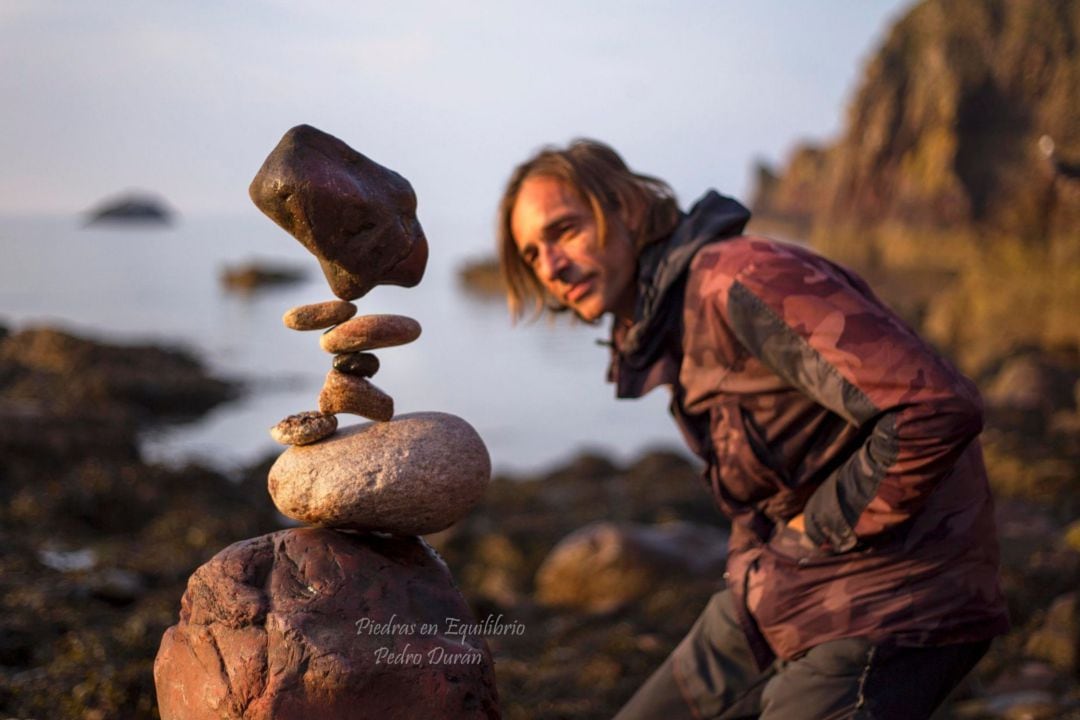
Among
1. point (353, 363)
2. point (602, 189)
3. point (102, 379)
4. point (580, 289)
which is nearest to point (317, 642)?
point (353, 363)

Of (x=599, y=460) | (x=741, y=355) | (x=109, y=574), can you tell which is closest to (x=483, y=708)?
(x=741, y=355)

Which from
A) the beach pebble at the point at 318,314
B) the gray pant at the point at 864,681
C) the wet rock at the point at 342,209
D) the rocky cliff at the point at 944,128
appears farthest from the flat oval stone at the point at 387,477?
the rocky cliff at the point at 944,128

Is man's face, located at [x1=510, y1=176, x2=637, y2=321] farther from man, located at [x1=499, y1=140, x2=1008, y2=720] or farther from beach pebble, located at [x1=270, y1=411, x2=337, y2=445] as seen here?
beach pebble, located at [x1=270, y1=411, x2=337, y2=445]

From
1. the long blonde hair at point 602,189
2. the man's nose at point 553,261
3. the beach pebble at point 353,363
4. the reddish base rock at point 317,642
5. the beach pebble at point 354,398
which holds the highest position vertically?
the long blonde hair at point 602,189

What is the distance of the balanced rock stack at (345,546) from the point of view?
2.85 m

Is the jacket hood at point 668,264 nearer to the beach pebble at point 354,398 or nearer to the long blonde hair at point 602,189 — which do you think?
the long blonde hair at point 602,189

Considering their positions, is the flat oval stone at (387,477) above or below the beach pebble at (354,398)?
below

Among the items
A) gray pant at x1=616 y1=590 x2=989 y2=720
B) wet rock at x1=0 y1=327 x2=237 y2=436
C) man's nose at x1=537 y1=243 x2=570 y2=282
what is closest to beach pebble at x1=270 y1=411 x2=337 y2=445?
man's nose at x1=537 y1=243 x2=570 y2=282

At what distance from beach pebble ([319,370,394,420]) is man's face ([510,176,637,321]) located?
819 mm

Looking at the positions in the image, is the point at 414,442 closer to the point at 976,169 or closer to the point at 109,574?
the point at 109,574

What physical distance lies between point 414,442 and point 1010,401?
41.1 feet

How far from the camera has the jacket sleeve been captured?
265cm

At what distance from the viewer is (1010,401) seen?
13.5 m

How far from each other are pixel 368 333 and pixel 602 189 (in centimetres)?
102
